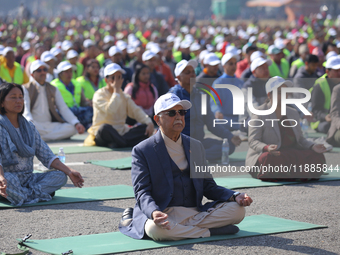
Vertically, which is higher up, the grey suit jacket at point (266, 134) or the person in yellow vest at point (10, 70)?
the person in yellow vest at point (10, 70)

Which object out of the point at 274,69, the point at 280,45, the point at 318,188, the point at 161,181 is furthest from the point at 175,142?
the point at 280,45

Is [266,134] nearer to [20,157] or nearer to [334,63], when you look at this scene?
[20,157]

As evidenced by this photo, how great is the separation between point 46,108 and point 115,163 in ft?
7.76

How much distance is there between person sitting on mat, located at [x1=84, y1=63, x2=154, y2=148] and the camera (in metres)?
8.79

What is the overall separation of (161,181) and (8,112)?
1.97 m

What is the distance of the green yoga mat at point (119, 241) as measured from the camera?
13.3 feet

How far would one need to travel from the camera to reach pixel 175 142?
172 inches

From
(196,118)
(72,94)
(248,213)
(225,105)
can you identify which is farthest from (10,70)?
(248,213)

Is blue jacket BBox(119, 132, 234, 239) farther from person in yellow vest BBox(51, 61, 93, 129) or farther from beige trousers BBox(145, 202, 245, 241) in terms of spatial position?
person in yellow vest BBox(51, 61, 93, 129)

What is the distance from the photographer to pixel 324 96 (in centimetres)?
995

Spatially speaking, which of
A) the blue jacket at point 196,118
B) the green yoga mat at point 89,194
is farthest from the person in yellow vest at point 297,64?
the green yoga mat at point 89,194

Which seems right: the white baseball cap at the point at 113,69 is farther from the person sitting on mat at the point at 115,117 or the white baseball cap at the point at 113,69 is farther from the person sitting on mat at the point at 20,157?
the person sitting on mat at the point at 20,157

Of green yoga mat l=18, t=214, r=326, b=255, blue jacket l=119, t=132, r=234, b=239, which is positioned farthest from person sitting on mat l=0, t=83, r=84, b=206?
blue jacket l=119, t=132, r=234, b=239

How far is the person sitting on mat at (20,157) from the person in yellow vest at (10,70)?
703 cm
